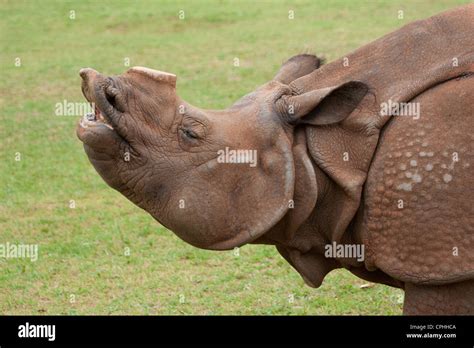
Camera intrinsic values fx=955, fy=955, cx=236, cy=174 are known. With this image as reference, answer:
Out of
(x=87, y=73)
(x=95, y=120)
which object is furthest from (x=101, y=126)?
(x=87, y=73)

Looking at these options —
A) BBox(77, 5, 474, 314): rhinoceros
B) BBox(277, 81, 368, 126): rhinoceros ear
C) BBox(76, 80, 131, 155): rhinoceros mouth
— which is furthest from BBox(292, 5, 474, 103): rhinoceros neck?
BBox(76, 80, 131, 155): rhinoceros mouth

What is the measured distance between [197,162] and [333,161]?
1.93 feet

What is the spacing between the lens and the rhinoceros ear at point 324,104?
13.3 ft

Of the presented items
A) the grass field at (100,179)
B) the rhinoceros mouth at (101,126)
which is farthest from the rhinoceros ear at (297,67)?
the rhinoceros mouth at (101,126)

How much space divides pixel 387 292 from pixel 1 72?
33.4 ft

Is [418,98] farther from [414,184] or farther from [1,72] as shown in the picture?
[1,72]

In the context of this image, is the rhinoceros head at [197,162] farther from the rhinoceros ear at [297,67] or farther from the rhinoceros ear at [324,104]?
the rhinoceros ear at [297,67]

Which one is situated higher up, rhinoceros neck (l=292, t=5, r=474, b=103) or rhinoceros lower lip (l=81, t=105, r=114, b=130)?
rhinoceros neck (l=292, t=5, r=474, b=103)

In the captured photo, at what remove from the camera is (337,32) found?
55.2ft

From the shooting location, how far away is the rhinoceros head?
153 inches

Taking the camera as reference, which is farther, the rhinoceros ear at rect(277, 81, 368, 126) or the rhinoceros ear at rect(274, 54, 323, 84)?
the rhinoceros ear at rect(274, 54, 323, 84)

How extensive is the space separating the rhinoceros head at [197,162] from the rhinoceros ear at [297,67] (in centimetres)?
55

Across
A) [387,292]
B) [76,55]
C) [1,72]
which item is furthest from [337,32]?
[387,292]

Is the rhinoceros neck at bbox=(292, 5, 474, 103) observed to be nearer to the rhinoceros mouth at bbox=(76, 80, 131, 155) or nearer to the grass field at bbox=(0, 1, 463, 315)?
the grass field at bbox=(0, 1, 463, 315)
